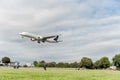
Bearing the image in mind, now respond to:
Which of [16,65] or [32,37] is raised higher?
[32,37]

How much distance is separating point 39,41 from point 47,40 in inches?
522

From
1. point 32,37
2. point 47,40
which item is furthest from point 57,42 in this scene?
point 32,37

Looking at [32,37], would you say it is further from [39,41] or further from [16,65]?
[16,65]

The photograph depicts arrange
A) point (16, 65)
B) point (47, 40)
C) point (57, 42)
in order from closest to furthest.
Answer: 1. point (16, 65)
2. point (47, 40)
3. point (57, 42)

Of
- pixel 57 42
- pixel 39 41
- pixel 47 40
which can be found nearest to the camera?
pixel 39 41

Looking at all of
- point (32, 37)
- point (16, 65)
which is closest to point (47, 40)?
point (32, 37)

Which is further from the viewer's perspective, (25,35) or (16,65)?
(25,35)

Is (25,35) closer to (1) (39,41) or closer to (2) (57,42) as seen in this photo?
(1) (39,41)

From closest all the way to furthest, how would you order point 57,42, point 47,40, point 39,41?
point 39,41
point 47,40
point 57,42

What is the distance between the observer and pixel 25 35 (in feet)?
489

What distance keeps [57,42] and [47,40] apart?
39.7ft

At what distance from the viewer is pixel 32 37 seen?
147000 millimetres

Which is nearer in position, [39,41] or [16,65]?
[16,65]

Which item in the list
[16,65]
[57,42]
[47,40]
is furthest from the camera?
[57,42]
